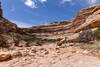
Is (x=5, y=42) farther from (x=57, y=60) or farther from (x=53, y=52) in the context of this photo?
(x=57, y=60)

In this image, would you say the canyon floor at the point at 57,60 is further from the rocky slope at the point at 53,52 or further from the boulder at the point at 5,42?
the boulder at the point at 5,42

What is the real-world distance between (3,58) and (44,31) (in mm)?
43808

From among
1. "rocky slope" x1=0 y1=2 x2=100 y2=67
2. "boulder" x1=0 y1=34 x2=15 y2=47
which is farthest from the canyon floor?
"boulder" x1=0 y1=34 x2=15 y2=47

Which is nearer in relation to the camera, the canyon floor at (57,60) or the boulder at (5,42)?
the canyon floor at (57,60)

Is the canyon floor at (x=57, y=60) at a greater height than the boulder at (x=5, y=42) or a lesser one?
lesser

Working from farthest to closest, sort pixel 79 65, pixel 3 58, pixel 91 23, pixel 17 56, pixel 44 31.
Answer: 1. pixel 44 31
2. pixel 91 23
3. pixel 17 56
4. pixel 3 58
5. pixel 79 65

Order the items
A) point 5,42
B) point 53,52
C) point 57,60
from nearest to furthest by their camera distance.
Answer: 1. point 57,60
2. point 53,52
3. point 5,42

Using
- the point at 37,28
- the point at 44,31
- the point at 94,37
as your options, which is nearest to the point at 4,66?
the point at 94,37

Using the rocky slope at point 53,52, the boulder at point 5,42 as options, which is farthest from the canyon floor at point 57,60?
the boulder at point 5,42

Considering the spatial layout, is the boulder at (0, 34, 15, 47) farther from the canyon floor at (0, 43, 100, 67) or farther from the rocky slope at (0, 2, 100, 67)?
the canyon floor at (0, 43, 100, 67)

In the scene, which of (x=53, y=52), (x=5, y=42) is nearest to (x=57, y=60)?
(x=53, y=52)

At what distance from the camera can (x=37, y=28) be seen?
5097 cm

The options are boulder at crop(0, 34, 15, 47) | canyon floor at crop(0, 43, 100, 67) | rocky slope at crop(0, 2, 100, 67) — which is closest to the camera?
canyon floor at crop(0, 43, 100, 67)

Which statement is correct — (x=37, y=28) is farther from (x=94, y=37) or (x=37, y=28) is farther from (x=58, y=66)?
(x=58, y=66)
